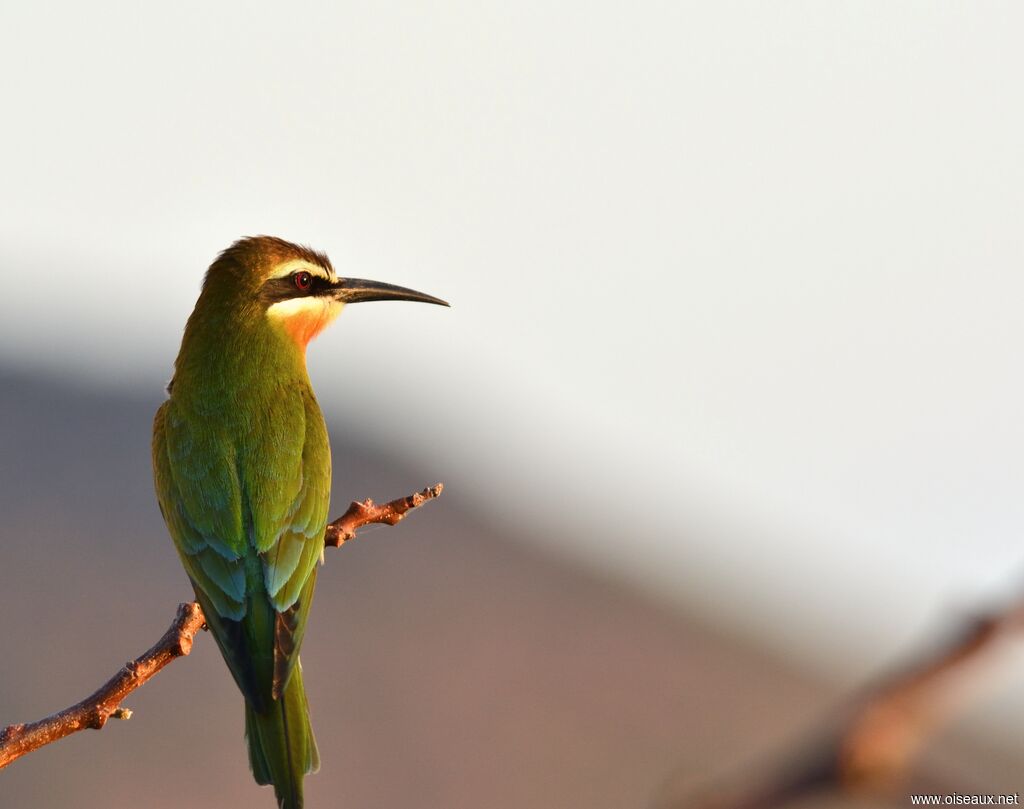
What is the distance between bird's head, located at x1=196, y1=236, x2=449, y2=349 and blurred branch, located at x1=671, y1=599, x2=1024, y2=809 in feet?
13.7

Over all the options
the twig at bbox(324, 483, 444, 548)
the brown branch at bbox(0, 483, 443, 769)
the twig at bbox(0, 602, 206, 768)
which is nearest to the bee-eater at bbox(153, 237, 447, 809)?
the twig at bbox(324, 483, 444, 548)

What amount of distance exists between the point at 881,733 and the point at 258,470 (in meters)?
3.57

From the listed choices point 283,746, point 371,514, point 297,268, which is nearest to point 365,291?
point 297,268

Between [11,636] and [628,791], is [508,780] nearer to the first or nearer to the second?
[628,791]

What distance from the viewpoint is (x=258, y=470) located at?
13.2 ft

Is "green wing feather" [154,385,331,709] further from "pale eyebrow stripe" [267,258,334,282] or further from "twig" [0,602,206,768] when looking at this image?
"twig" [0,602,206,768]

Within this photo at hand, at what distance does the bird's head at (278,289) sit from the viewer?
4.77 meters

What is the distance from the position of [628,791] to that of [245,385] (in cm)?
3150

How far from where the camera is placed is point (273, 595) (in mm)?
3732

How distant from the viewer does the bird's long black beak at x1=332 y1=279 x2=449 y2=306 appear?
499 cm

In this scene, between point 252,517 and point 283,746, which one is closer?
point 283,746

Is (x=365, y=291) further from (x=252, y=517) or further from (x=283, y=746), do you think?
(x=283, y=746)

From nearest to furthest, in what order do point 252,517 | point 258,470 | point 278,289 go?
point 252,517 < point 258,470 < point 278,289

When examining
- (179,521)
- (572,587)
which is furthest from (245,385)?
(572,587)
